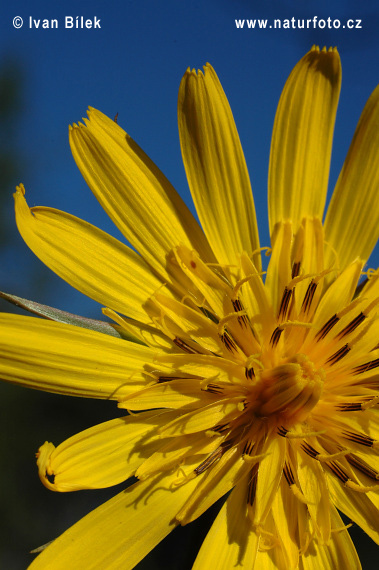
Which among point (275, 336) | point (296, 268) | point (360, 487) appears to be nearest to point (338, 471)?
point (360, 487)

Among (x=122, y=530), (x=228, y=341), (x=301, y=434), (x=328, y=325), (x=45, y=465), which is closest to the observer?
(x=45, y=465)

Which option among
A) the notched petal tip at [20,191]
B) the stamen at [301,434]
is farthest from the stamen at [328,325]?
the notched petal tip at [20,191]

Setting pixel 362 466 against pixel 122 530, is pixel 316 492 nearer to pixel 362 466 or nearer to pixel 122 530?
pixel 362 466

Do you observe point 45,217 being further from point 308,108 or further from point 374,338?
point 374,338

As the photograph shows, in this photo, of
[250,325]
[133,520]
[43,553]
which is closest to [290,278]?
[250,325]

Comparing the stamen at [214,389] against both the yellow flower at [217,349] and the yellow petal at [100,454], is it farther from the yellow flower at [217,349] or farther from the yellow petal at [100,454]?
the yellow petal at [100,454]

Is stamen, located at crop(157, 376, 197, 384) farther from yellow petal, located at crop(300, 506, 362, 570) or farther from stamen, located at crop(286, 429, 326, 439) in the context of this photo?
yellow petal, located at crop(300, 506, 362, 570)
